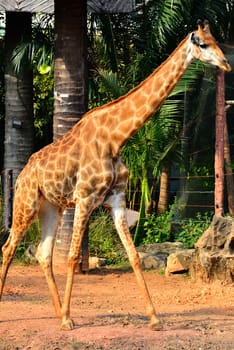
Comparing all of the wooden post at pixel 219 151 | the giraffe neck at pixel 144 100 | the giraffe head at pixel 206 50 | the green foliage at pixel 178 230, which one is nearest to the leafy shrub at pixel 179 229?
Result: the green foliage at pixel 178 230

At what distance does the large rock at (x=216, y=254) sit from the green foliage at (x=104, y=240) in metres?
2.19

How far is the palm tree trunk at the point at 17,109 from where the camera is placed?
13.0m

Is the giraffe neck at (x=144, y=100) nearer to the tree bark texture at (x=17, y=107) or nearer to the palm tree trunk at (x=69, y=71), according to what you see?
the palm tree trunk at (x=69, y=71)

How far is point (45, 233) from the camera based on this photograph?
793 centimetres

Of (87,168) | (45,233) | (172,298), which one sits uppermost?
(87,168)

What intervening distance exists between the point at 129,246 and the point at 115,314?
967mm

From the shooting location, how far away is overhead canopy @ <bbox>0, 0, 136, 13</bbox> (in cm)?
1085

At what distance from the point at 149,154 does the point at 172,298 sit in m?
4.12

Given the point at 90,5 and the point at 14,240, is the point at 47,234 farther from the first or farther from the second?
the point at 90,5

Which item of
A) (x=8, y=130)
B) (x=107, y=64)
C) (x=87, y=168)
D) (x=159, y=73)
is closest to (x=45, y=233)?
(x=87, y=168)

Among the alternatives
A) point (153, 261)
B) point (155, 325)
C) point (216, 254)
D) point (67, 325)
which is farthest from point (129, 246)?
point (153, 261)

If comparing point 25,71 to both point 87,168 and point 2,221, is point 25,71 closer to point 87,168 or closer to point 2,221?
point 2,221

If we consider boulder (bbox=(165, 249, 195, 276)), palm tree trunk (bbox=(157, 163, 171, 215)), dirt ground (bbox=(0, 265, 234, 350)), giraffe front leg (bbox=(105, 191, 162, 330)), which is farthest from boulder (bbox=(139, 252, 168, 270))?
giraffe front leg (bbox=(105, 191, 162, 330))

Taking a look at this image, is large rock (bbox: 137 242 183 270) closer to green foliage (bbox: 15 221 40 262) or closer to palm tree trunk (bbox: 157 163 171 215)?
green foliage (bbox: 15 221 40 262)
